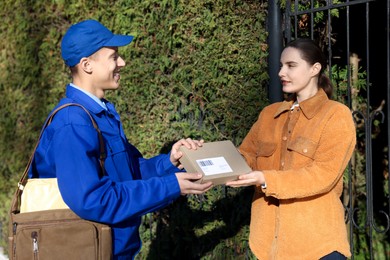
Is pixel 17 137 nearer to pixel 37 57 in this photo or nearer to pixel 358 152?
pixel 37 57

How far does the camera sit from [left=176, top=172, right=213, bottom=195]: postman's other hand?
2.89 metres

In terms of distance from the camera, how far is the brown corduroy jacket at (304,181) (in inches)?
116

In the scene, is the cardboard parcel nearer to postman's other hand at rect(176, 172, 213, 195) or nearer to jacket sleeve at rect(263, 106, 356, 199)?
postman's other hand at rect(176, 172, 213, 195)

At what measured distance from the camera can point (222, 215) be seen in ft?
14.4

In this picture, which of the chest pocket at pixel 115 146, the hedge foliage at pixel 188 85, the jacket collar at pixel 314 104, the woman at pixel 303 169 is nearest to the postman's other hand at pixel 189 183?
the woman at pixel 303 169

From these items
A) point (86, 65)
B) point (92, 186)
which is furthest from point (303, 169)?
point (86, 65)

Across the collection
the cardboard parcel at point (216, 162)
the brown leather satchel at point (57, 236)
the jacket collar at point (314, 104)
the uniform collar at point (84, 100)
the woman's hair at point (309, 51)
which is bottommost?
the brown leather satchel at point (57, 236)

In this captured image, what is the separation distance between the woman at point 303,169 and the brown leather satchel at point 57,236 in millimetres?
663

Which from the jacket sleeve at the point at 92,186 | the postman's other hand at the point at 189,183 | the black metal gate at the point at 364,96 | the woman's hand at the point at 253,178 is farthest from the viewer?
the black metal gate at the point at 364,96

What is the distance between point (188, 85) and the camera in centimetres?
452

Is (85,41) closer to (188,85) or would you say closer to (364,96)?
(188,85)

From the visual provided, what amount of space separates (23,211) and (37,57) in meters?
3.62

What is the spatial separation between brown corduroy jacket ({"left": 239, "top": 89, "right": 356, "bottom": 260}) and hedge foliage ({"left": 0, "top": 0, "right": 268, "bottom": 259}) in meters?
0.94

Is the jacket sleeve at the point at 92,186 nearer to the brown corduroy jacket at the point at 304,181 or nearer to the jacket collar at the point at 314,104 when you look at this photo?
the brown corduroy jacket at the point at 304,181
